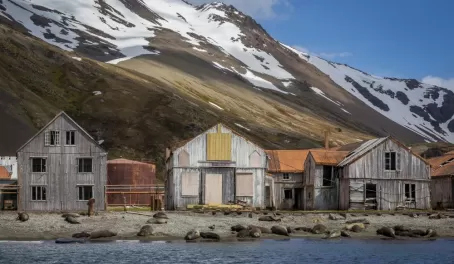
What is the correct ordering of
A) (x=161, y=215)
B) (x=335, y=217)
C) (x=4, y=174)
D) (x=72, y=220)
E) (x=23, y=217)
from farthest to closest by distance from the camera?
(x=4, y=174) → (x=335, y=217) → (x=161, y=215) → (x=23, y=217) → (x=72, y=220)

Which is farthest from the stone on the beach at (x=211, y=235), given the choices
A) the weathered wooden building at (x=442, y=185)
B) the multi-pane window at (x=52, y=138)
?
the weathered wooden building at (x=442, y=185)

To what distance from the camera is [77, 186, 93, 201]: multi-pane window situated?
270ft

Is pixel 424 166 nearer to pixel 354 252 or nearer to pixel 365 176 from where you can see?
pixel 365 176

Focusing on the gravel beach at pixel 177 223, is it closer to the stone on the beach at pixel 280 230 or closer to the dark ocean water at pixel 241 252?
the stone on the beach at pixel 280 230

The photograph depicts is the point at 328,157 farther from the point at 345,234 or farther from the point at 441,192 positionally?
the point at 345,234

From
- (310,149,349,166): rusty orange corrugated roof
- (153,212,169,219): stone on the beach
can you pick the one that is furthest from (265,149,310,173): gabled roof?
(153,212,169,219): stone on the beach

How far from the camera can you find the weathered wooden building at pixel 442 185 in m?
91.7

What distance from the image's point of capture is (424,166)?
8731 centimetres

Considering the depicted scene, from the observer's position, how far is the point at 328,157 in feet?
293

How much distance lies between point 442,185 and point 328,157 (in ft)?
47.4

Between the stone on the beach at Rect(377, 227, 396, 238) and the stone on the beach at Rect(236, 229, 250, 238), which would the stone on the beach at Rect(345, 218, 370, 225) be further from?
the stone on the beach at Rect(236, 229, 250, 238)

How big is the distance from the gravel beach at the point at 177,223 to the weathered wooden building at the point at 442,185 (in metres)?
15.4

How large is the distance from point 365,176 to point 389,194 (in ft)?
10.7

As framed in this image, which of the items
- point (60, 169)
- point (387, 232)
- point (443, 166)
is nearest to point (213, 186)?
point (60, 169)
